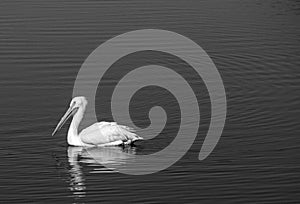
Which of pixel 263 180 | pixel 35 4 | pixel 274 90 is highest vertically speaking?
pixel 35 4

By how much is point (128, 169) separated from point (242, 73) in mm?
7521

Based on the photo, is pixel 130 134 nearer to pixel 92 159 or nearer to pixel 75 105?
pixel 92 159

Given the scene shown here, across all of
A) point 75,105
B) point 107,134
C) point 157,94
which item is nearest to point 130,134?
point 107,134

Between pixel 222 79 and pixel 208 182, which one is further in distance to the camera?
pixel 222 79

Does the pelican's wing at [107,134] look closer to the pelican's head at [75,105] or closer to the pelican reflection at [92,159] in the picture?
the pelican reflection at [92,159]

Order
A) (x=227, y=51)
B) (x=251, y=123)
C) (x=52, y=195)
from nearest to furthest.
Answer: (x=52, y=195) → (x=251, y=123) → (x=227, y=51)

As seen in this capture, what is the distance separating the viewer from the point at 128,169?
16797 millimetres

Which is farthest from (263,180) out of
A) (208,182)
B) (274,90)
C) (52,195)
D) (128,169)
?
(274,90)

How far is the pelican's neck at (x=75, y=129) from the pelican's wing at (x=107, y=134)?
0.14 meters

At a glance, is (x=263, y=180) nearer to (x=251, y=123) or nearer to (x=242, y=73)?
(x=251, y=123)

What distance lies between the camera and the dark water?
51.4ft

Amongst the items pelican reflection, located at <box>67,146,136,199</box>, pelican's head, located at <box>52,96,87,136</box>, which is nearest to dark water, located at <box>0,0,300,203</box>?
pelican reflection, located at <box>67,146,136,199</box>

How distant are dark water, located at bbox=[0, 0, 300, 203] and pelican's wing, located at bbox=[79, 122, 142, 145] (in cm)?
22

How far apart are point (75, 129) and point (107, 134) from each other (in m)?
0.80
